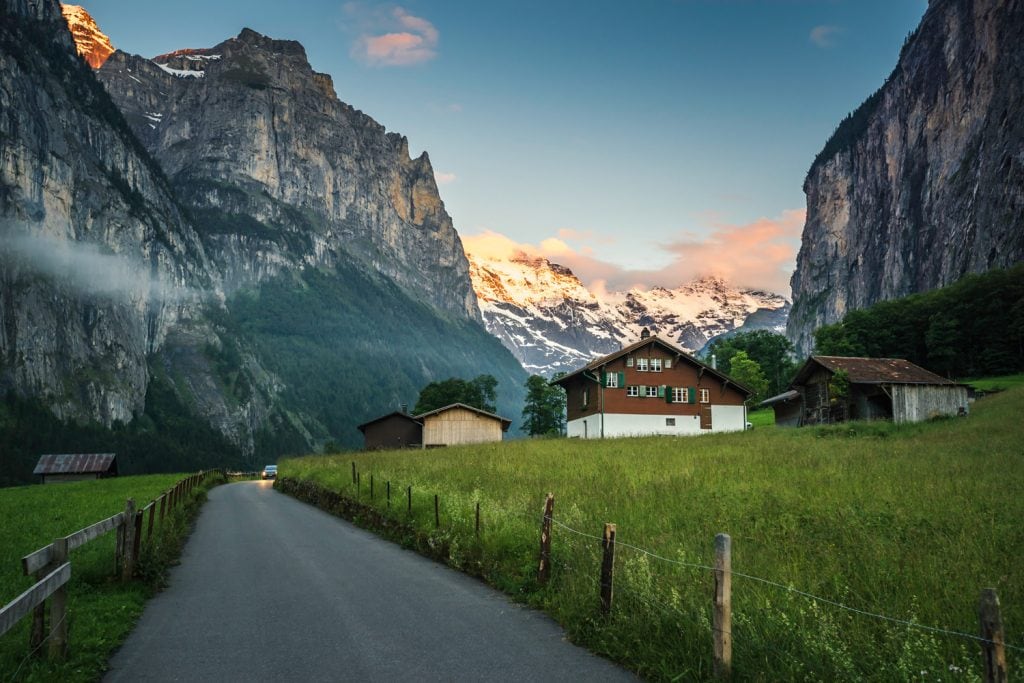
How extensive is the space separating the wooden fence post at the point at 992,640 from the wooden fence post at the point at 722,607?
8.71ft

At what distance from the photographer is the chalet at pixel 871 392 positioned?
50625 mm

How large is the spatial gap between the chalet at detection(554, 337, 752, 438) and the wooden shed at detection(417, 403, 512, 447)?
16.3 meters

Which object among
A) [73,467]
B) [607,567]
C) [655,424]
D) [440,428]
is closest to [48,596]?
[607,567]

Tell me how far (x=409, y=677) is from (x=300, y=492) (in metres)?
36.1

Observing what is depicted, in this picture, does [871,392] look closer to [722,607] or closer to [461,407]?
[461,407]

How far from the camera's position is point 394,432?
85500 mm

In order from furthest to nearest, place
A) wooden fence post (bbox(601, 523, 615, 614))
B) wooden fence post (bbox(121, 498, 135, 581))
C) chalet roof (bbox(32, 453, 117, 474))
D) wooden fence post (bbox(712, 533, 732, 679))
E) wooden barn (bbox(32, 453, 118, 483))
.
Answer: chalet roof (bbox(32, 453, 117, 474)) < wooden barn (bbox(32, 453, 118, 483)) < wooden fence post (bbox(121, 498, 135, 581)) < wooden fence post (bbox(601, 523, 615, 614)) < wooden fence post (bbox(712, 533, 732, 679))

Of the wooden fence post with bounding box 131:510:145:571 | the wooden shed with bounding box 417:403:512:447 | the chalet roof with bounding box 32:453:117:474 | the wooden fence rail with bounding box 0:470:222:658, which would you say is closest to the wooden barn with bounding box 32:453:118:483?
the chalet roof with bounding box 32:453:117:474

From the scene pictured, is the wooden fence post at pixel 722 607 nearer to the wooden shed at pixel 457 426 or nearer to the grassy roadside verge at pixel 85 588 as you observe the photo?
the grassy roadside verge at pixel 85 588

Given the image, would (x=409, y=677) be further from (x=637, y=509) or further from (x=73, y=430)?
(x=73, y=430)

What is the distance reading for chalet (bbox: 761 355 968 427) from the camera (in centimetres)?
5062

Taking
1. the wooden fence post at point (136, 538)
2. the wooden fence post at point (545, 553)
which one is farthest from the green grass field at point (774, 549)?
the wooden fence post at point (136, 538)

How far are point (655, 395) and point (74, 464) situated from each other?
71563 mm

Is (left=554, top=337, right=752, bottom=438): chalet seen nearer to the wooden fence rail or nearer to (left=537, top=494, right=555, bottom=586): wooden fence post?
(left=537, top=494, right=555, bottom=586): wooden fence post
